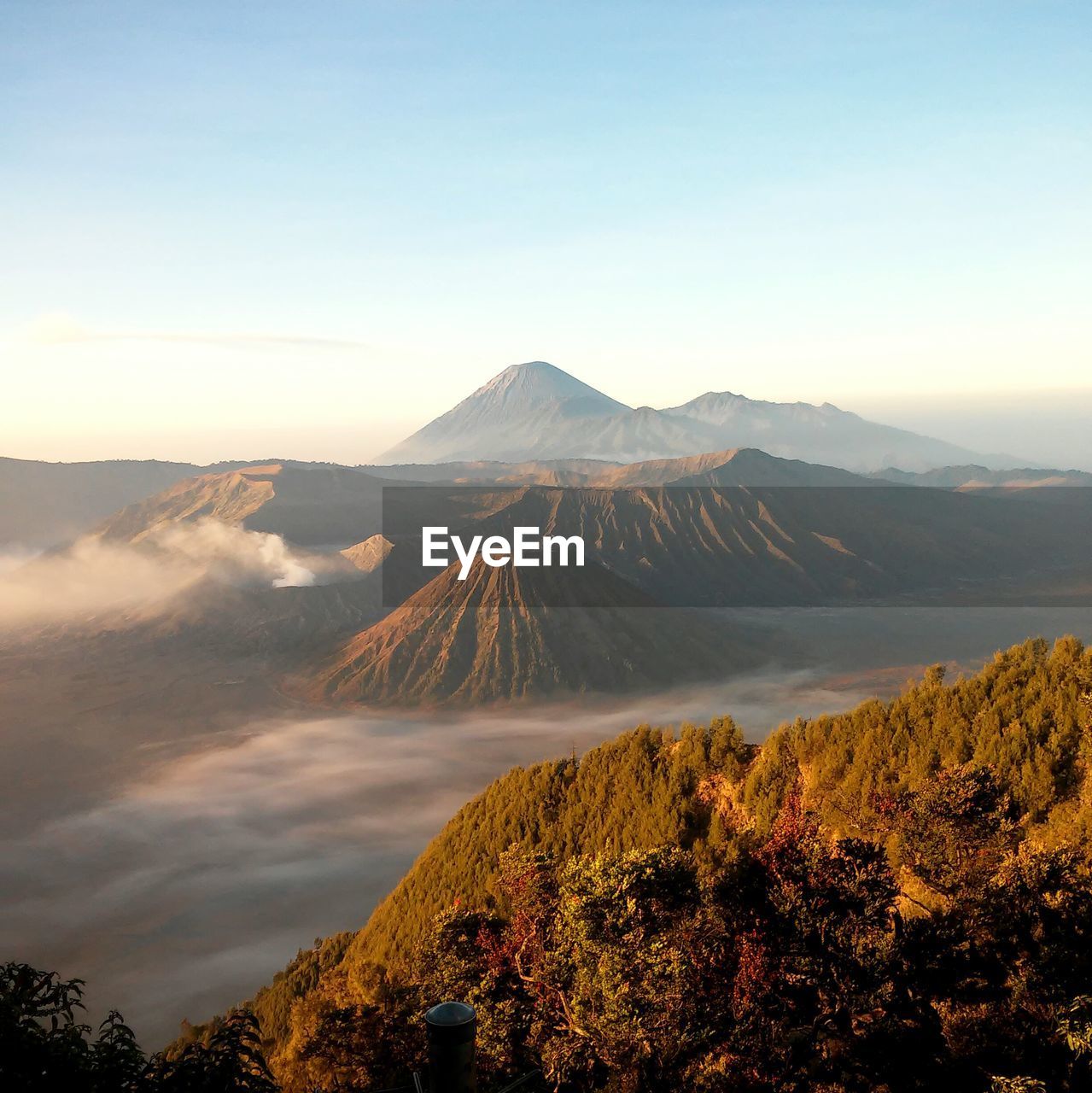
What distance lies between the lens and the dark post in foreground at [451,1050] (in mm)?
11875

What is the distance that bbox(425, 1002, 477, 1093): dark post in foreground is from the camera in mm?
11875

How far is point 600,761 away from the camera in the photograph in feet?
194

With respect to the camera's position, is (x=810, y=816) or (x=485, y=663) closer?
(x=810, y=816)

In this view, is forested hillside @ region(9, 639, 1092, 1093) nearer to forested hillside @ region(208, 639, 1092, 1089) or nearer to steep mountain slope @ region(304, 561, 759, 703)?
forested hillside @ region(208, 639, 1092, 1089)

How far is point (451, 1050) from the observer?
11.9 metres

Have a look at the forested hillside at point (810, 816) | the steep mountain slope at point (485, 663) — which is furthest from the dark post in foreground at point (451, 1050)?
the steep mountain slope at point (485, 663)

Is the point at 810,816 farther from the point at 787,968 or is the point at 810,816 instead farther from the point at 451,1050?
the point at 451,1050

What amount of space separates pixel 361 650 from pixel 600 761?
148 meters

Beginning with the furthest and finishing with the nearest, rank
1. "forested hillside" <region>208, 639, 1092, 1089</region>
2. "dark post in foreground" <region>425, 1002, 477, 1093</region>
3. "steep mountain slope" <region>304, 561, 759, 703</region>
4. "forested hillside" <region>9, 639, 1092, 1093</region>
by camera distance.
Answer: "steep mountain slope" <region>304, 561, 759, 703</region> < "forested hillside" <region>208, 639, 1092, 1089</region> < "forested hillside" <region>9, 639, 1092, 1093</region> < "dark post in foreground" <region>425, 1002, 477, 1093</region>

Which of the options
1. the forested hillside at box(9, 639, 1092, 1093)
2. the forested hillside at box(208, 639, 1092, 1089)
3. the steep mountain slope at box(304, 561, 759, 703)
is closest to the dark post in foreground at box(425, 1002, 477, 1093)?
the forested hillside at box(9, 639, 1092, 1093)

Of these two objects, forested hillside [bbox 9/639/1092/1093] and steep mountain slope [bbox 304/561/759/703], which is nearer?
forested hillside [bbox 9/639/1092/1093]

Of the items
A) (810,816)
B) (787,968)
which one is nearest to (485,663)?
(810,816)

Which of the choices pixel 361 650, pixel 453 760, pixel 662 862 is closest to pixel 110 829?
pixel 453 760

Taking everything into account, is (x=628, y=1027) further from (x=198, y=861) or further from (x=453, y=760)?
(x=453, y=760)
